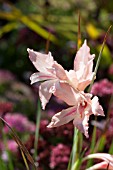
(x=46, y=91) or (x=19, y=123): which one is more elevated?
(x=46, y=91)

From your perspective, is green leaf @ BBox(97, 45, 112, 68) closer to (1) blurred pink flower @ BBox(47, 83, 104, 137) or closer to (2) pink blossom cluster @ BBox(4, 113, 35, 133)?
(2) pink blossom cluster @ BBox(4, 113, 35, 133)

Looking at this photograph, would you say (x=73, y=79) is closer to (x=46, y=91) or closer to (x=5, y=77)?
(x=46, y=91)

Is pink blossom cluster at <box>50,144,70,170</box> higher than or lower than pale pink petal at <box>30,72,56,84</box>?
lower

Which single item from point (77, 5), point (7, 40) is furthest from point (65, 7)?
point (7, 40)

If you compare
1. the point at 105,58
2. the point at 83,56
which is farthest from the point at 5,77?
the point at 83,56

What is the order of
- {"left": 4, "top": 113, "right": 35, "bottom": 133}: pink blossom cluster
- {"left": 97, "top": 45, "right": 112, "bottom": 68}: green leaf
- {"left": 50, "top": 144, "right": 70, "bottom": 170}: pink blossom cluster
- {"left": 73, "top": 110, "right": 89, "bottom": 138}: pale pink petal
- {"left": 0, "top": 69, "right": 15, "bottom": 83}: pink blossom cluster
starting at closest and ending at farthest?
{"left": 73, "top": 110, "right": 89, "bottom": 138}: pale pink petal
{"left": 50, "top": 144, "right": 70, "bottom": 170}: pink blossom cluster
{"left": 4, "top": 113, "right": 35, "bottom": 133}: pink blossom cluster
{"left": 97, "top": 45, "right": 112, "bottom": 68}: green leaf
{"left": 0, "top": 69, "right": 15, "bottom": 83}: pink blossom cluster

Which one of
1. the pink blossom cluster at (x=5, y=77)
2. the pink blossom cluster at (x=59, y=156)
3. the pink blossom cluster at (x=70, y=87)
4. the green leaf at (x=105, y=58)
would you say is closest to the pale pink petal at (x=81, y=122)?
the pink blossom cluster at (x=70, y=87)

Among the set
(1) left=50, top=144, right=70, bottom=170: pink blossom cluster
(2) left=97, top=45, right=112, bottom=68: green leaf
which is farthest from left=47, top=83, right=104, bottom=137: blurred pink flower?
(2) left=97, top=45, right=112, bottom=68: green leaf

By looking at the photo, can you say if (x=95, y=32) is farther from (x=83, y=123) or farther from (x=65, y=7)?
(x=83, y=123)

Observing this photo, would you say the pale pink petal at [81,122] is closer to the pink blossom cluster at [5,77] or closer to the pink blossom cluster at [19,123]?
the pink blossom cluster at [19,123]
